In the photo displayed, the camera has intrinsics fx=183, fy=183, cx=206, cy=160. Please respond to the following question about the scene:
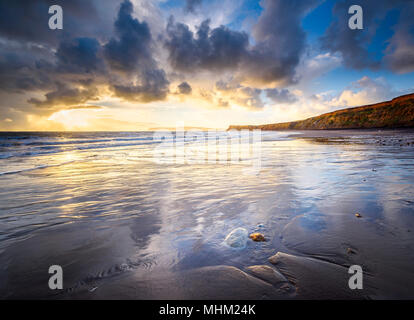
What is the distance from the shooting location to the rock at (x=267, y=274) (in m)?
1.74

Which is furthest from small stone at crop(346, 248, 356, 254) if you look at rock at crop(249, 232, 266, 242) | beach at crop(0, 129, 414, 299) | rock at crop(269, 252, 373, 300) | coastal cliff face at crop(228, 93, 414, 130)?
coastal cliff face at crop(228, 93, 414, 130)

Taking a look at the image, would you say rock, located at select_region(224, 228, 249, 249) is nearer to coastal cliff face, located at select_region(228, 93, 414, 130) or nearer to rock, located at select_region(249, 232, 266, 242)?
rock, located at select_region(249, 232, 266, 242)

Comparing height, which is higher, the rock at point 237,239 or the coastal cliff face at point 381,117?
the coastal cliff face at point 381,117

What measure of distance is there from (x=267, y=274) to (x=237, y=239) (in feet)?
2.11

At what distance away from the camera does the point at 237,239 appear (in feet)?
7.98

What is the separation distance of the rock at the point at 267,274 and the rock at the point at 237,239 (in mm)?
387

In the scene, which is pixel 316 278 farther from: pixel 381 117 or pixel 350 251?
pixel 381 117

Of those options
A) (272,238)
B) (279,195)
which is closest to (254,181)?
(279,195)

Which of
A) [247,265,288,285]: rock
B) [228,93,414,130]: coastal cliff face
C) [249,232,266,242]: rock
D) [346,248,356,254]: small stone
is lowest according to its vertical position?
[247,265,288,285]: rock

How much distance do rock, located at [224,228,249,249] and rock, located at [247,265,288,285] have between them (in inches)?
15.2

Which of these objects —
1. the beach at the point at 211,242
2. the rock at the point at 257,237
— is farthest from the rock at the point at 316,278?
the rock at the point at 257,237

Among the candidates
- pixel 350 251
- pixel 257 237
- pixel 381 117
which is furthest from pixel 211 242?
pixel 381 117

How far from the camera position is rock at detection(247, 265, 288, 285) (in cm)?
174

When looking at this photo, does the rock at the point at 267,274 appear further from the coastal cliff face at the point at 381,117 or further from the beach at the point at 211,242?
the coastal cliff face at the point at 381,117
